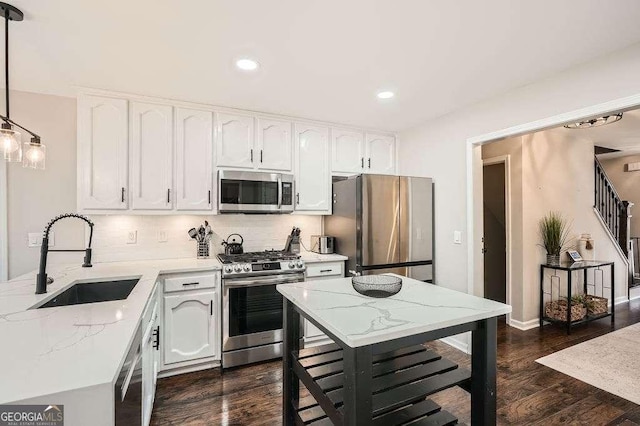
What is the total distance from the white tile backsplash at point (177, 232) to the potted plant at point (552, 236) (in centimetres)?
292

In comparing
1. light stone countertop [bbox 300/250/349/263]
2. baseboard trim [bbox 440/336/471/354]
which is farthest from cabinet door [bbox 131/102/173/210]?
baseboard trim [bbox 440/336/471/354]

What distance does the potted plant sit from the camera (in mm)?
3752

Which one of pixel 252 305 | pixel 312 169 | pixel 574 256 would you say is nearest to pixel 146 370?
pixel 252 305

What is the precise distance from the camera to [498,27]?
5.81ft

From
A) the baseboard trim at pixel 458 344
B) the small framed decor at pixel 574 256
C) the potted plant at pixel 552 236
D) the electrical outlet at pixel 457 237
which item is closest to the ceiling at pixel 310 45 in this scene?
the electrical outlet at pixel 457 237

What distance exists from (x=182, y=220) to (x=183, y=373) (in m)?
1.44

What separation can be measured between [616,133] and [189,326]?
5.89 metres

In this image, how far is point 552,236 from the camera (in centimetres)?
375

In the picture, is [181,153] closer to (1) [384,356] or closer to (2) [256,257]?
(2) [256,257]

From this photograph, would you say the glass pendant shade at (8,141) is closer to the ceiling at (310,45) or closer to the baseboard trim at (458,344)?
the ceiling at (310,45)

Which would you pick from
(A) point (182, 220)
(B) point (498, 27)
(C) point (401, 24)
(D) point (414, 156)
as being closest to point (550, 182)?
(D) point (414, 156)

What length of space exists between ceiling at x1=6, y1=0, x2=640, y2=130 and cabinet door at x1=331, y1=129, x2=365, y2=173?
837 millimetres

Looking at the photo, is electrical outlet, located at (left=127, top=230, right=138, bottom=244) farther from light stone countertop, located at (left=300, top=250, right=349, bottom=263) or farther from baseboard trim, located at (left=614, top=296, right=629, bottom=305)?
baseboard trim, located at (left=614, top=296, right=629, bottom=305)

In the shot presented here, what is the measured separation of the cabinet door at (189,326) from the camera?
8.41 feet
